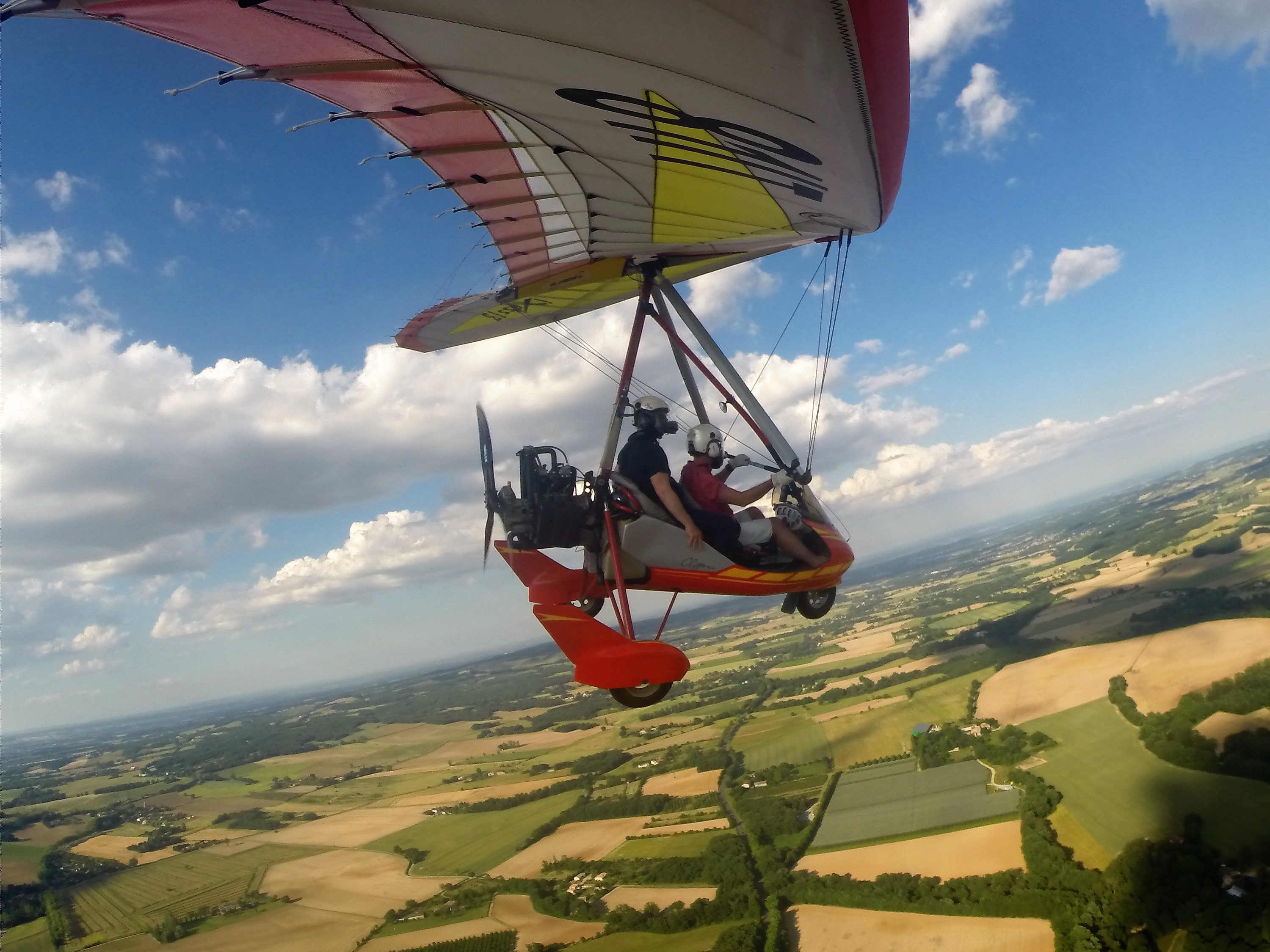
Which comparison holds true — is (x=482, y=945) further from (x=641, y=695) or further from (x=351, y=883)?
(x=641, y=695)

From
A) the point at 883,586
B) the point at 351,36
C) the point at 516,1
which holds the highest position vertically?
the point at 351,36

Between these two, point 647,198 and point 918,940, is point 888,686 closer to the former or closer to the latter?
point 918,940

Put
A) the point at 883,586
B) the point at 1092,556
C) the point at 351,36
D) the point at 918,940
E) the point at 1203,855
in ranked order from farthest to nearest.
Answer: the point at 883,586
the point at 1092,556
the point at 1203,855
the point at 918,940
the point at 351,36

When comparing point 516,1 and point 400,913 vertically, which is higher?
point 516,1

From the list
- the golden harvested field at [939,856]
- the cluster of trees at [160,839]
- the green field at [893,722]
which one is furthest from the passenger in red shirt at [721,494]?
the cluster of trees at [160,839]

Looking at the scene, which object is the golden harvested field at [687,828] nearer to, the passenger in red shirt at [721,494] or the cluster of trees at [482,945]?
the cluster of trees at [482,945]

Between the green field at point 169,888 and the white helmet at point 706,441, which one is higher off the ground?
the white helmet at point 706,441

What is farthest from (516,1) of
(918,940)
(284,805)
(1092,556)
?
(1092,556)
